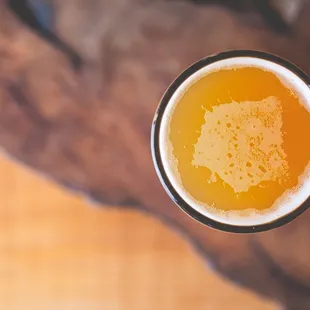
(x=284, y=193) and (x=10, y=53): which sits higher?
(x=284, y=193)

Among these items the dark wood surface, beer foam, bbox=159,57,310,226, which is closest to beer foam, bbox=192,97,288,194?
beer foam, bbox=159,57,310,226

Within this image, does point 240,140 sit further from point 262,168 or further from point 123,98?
point 123,98

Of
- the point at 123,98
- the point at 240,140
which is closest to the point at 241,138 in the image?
the point at 240,140

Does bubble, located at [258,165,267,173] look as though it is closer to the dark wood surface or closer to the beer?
the beer

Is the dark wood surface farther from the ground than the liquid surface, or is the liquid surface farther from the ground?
the liquid surface

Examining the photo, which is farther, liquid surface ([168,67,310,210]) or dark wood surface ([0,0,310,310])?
dark wood surface ([0,0,310,310])

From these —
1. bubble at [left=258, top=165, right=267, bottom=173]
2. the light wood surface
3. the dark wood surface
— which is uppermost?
bubble at [left=258, top=165, right=267, bottom=173]

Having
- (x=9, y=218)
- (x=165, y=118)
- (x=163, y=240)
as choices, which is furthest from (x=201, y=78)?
(x=9, y=218)

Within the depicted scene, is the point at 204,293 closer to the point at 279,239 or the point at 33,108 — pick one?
the point at 279,239

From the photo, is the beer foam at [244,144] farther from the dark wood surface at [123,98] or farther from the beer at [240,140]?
the dark wood surface at [123,98]
